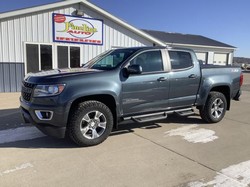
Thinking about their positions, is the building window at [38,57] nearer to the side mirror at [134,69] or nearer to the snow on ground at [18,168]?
the side mirror at [134,69]

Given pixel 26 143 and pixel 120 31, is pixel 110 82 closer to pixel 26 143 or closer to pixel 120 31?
pixel 26 143

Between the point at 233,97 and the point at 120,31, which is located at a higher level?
the point at 120,31

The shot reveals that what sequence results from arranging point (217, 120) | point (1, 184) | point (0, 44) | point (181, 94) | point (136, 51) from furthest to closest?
point (0, 44)
point (217, 120)
point (181, 94)
point (136, 51)
point (1, 184)

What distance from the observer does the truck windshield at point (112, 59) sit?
5184 millimetres

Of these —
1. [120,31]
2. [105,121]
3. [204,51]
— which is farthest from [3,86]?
[204,51]

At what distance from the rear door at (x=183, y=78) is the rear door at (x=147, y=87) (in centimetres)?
22

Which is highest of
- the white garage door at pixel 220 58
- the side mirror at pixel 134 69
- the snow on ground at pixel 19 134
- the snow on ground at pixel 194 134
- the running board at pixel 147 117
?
the white garage door at pixel 220 58

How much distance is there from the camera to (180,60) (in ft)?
19.3

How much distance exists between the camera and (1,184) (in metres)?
3.29

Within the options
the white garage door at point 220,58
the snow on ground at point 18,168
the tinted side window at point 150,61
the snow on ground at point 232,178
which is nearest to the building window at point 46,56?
the tinted side window at point 150,61

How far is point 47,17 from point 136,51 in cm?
837

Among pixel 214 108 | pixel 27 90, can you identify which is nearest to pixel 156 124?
pixel 214 108

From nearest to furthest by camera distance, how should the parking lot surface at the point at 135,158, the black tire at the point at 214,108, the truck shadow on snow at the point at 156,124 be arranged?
the parking lot surface at the point at 135,158, the truck shadow on snow at the point at 156,124, the black tire at the point at 214,108

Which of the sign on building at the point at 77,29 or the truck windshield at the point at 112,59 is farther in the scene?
the sign on building at the point at 77,29
